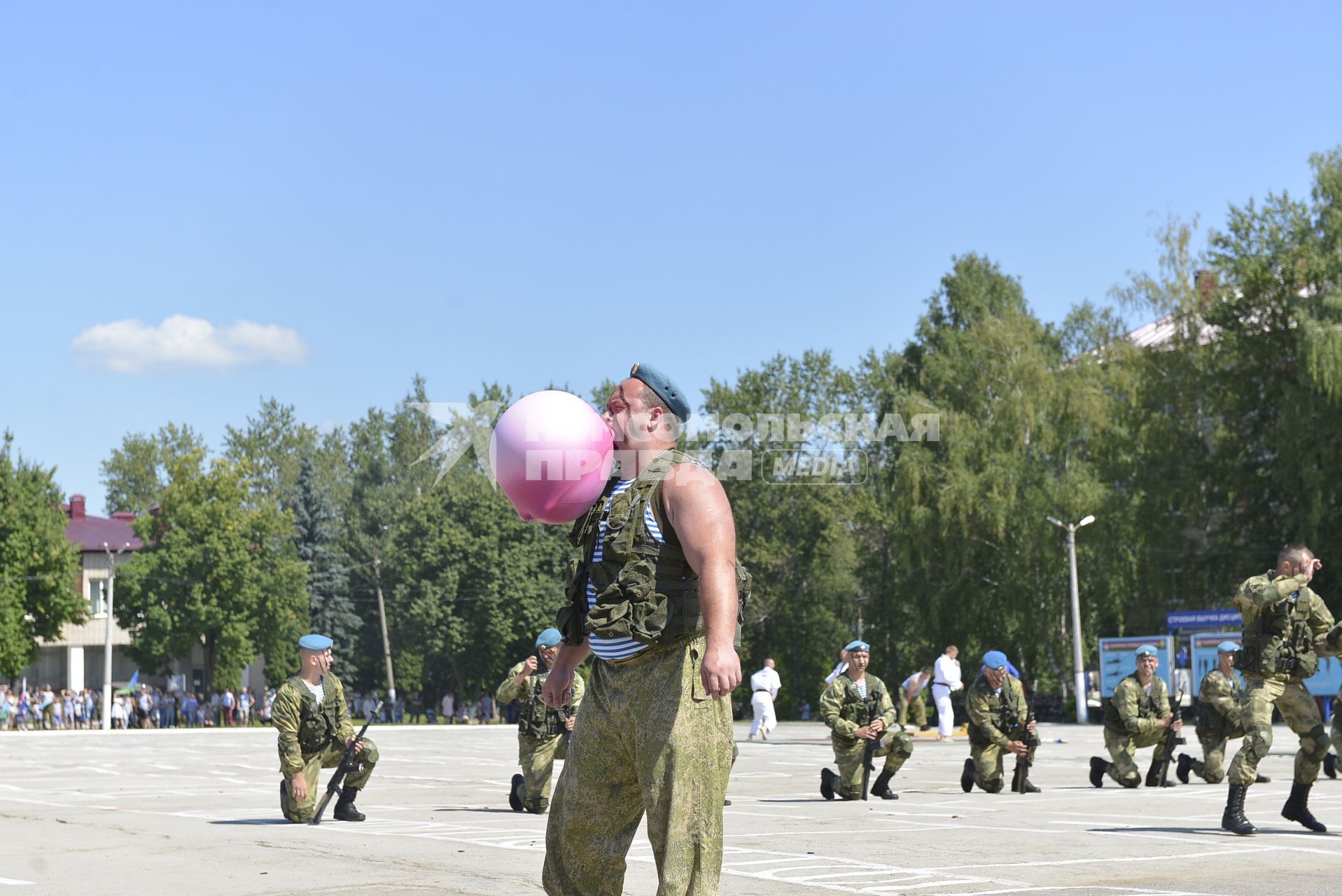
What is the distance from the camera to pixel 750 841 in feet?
39.3

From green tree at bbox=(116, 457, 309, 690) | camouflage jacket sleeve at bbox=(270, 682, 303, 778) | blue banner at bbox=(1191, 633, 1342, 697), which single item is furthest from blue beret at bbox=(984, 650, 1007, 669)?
green tree at bbox=(116, 457, 309, 690)

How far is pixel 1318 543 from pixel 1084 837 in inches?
1436

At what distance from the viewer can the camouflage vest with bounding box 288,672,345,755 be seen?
13.8 m

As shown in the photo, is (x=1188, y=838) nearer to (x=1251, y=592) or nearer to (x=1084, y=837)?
(x=1084, y=837)

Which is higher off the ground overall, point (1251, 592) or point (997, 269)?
point (997, 269)

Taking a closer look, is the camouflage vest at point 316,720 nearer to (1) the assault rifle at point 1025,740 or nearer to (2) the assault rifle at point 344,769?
(2) the assault rifle at point 344,769

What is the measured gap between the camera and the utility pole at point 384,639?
3032 inches

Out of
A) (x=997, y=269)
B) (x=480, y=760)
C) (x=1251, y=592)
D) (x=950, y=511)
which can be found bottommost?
(x=480, y=760)

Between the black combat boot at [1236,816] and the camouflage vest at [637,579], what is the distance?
25.6ft

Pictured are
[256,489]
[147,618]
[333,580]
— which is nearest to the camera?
[147,618]

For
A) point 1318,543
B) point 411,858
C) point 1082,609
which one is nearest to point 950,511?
point 1082,609

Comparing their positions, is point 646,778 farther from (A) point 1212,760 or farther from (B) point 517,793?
(A) point 1212,760

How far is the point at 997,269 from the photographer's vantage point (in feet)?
207

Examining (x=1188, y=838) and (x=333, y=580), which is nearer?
(x=1188, y=838)
